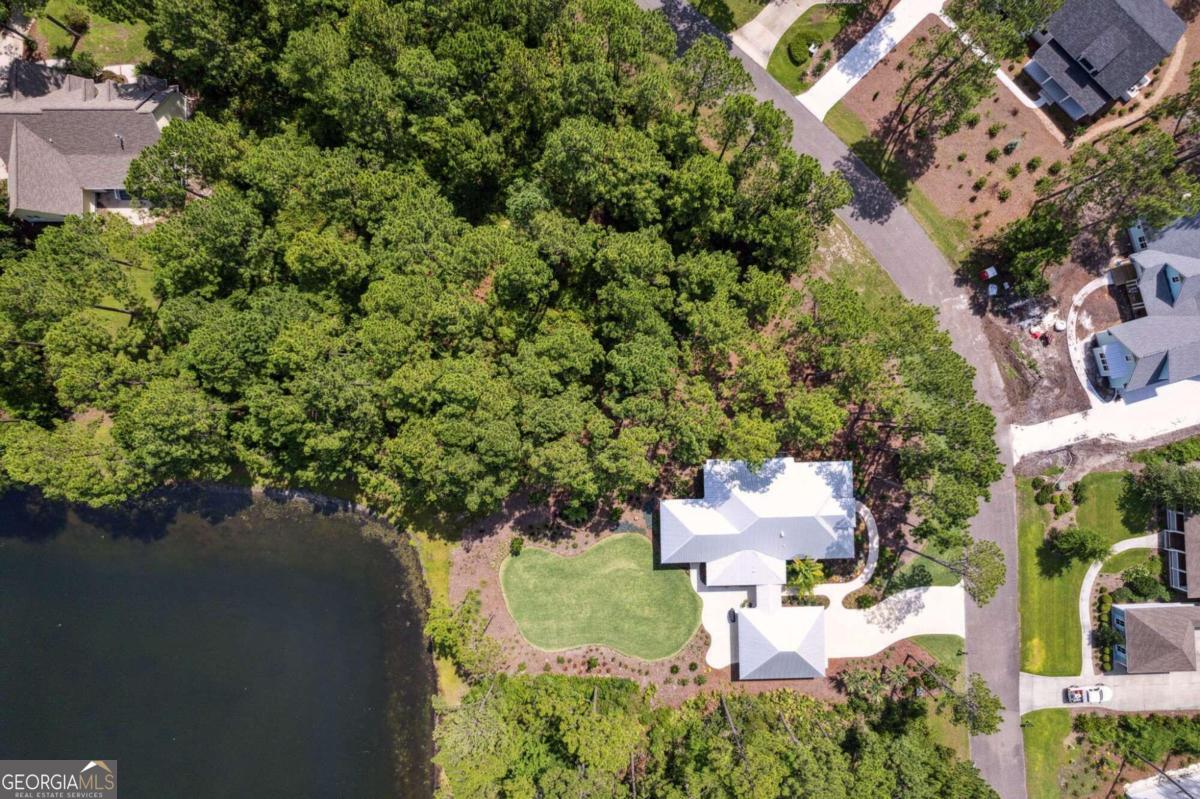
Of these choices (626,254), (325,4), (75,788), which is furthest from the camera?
(75,788)

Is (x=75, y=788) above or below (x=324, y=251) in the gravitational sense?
below

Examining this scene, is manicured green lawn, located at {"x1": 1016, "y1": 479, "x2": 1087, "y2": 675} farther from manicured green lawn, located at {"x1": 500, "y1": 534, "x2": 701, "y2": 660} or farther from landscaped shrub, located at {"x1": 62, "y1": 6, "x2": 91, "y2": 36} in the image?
landscaped shrub, located at {"x1": 62, "y1": 6, "x2": 91, "y2": 36}

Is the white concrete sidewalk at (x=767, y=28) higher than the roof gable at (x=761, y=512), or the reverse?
the white concrete sidewalk at (x=767, y=28)

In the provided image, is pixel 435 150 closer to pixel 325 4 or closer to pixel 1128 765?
pixel 325 4

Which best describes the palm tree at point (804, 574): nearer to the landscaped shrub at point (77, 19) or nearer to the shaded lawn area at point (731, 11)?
Result: the shaded lawn area at point (731, 11)

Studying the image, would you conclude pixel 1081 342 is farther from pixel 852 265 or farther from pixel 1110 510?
pixel 852 265

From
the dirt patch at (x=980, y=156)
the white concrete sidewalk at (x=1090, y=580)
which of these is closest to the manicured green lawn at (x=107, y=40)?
the dirt patch at (x=980, y=156)

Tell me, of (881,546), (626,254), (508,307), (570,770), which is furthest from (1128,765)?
(508,307)
